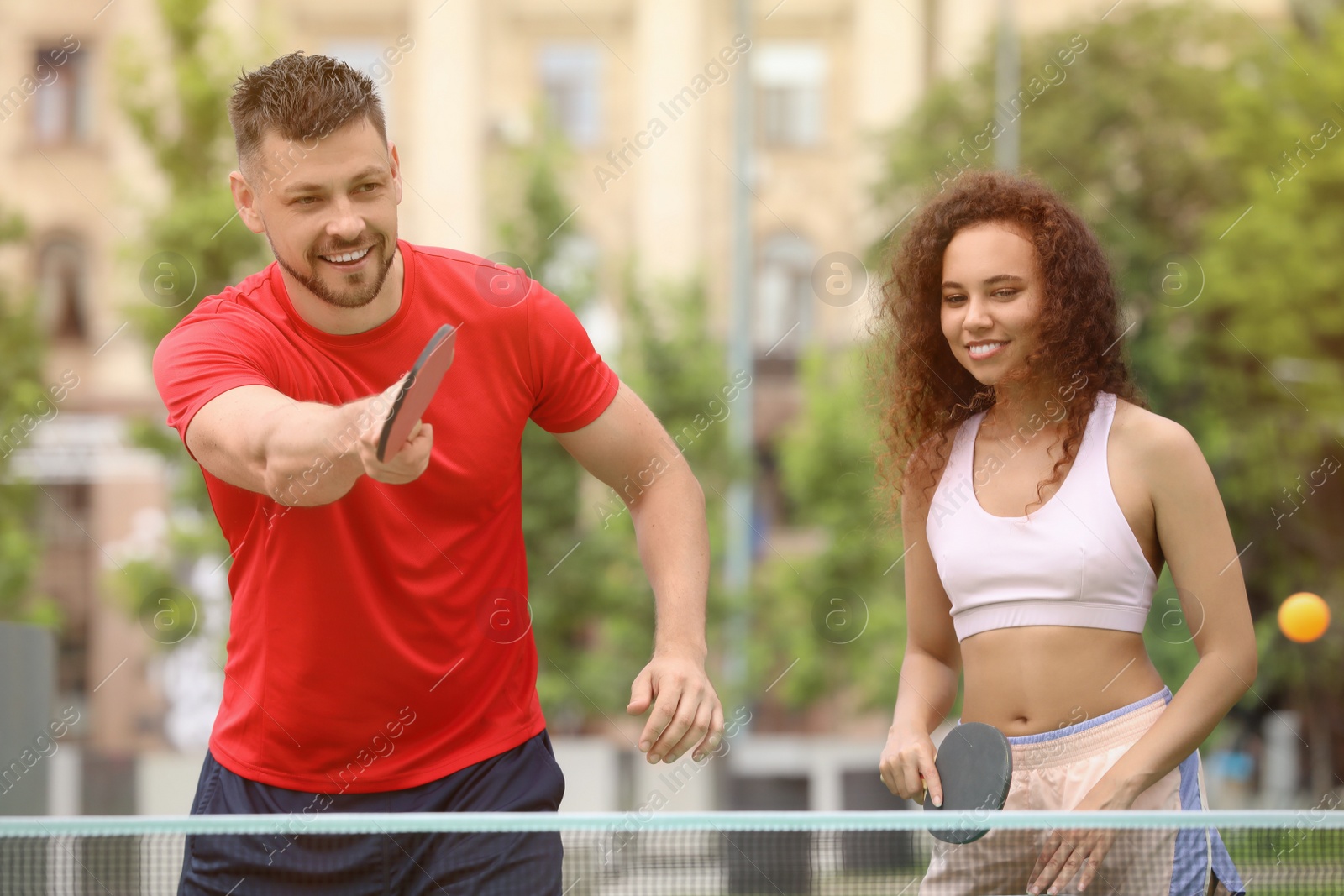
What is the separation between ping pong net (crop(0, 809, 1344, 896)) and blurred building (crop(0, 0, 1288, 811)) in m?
20.0

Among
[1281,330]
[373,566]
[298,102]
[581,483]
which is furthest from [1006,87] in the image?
[373,566]

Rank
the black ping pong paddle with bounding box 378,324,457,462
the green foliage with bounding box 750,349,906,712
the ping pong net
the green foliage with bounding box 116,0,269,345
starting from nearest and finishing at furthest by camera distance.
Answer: the black ping pong paddle with bounding box 378,324,457,462 → the ping pong net → the green foliage with bounding box 116,0,269,345 → the green foliage with bounding box 750,349,906,712

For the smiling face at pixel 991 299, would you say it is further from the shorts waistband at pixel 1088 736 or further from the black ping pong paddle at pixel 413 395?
the black ping pong paddle at pixel 413 395

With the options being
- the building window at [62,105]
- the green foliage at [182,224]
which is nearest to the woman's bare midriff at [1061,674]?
the green foliage at [182,224]

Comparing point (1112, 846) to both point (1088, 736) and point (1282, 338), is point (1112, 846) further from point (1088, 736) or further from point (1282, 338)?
point (1282, 338)

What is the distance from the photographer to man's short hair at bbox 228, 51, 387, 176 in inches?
112

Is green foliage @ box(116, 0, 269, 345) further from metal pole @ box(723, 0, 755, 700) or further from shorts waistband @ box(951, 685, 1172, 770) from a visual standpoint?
shorts waistband @ box(951, 685, 1172, 770)

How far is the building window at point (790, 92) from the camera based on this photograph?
2636cm

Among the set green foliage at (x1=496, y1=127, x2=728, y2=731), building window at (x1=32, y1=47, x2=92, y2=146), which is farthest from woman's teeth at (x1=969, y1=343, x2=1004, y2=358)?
building window at (x1=32, y1=47, x2=92, y2=146)

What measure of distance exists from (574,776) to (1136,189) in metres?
12.5

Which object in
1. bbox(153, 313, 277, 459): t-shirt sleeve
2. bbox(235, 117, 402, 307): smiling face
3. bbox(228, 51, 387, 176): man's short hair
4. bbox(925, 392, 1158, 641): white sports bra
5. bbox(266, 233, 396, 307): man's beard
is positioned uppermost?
bbox(228, 51, 387, 176): man's short hair

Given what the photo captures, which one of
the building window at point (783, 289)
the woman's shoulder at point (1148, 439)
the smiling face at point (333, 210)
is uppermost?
the building window at point (783, 289)

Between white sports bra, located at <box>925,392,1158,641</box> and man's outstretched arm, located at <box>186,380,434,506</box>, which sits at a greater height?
man's outstretched arm, located at <box>186,380,434,506</box>

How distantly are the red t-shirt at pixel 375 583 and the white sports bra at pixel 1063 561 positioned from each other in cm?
93
